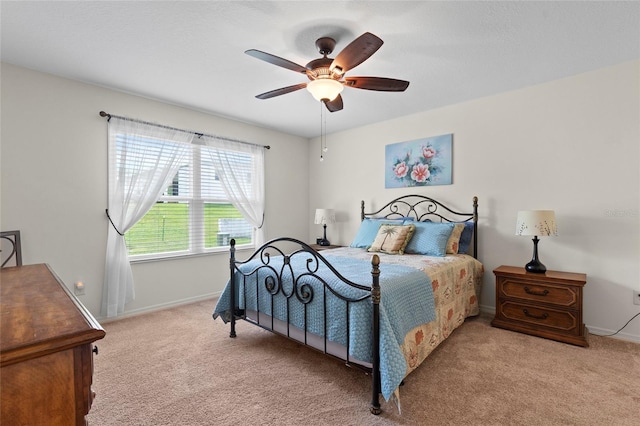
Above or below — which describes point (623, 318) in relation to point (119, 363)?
above

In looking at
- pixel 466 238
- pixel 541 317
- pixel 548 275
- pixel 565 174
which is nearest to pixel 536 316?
pixel 541 317

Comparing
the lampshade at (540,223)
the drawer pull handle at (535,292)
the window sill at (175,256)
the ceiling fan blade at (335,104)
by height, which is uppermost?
the ceiling fan blade at (335,104)

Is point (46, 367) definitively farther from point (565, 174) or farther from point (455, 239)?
point (565, 174)

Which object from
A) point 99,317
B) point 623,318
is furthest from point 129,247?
Answer: point 623,318

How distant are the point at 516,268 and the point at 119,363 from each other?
3.58 meters

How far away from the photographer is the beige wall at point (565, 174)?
8.88 feet

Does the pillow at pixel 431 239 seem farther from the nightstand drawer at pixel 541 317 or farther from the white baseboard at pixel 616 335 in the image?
the white baseboard at pixel 616 335

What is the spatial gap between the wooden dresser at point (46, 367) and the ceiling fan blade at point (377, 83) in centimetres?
210

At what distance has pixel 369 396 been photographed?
6.32 ft

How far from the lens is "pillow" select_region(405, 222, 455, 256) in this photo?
126 inches

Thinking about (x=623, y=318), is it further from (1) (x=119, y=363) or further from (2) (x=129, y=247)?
(2) (x=129, y=247)

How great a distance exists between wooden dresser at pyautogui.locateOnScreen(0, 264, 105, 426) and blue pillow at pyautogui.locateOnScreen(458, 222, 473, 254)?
333 centimetres

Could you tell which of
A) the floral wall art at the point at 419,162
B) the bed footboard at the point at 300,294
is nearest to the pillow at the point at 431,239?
the floral wall art at the point at 419,162

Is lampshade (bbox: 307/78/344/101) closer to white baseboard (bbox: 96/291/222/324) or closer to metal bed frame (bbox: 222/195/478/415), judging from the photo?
metal bed frame (bbox: 222/195/478/415)
